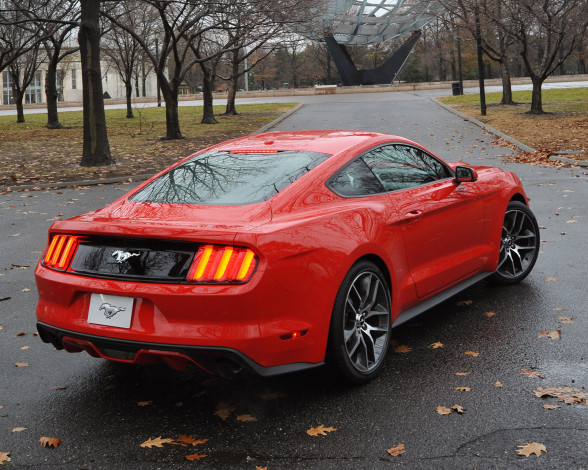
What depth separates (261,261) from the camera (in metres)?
3.77

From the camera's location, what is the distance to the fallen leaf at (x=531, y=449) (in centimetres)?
351

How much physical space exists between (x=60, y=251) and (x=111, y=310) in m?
0.62

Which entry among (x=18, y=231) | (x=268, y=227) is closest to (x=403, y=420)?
(x=268, y=227)

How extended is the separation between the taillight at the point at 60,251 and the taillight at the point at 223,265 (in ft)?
2.86

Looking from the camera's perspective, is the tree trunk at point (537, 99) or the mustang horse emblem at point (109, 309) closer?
the mustang horse emblem at point (109, 309)

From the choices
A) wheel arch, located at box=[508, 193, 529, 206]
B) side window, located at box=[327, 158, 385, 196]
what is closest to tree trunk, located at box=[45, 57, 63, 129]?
wheel arch, located at box=[508, 193, 529, 206]

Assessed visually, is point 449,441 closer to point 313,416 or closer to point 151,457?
point 313,416

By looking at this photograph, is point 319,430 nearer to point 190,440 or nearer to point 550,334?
point 190,440

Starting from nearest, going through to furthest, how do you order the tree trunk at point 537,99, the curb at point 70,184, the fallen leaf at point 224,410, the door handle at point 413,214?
1. the fallen leaf at point 224,410
2. the door handle at point 413,214
3. the curb at point 70,184
4. the tree trunk at point 537,99

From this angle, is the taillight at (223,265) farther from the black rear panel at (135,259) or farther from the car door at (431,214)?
the car door at (431,214)

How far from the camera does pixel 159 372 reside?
486cm

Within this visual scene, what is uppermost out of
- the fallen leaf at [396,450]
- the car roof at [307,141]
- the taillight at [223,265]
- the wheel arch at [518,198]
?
the car roof at [307,141]

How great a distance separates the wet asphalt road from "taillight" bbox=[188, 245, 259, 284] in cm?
84

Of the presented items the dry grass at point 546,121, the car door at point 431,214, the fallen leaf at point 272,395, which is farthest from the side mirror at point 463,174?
the dry grass at point 546,121
